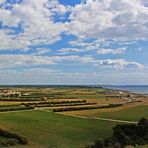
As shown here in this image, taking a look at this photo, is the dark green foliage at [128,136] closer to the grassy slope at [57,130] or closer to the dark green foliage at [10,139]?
the grassy slope at [57,130]

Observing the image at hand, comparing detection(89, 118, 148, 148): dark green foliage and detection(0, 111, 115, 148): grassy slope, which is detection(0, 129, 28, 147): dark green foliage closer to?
detection(0, 111, 115, 148): grassy slope

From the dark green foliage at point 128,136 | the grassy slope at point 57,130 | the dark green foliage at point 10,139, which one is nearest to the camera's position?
the dark green foliage at point 128,136

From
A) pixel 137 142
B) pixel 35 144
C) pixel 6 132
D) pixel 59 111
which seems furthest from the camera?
pixel 59 111

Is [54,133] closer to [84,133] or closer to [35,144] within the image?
[84,133]

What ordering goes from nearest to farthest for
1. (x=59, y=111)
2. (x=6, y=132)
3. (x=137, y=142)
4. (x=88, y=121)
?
(x=137, y=142), (x=6, y=132), (x=88, y=121), (x=59, y=111)

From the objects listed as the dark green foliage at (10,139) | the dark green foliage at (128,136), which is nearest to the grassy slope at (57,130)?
the dark green foliage at (10,139)

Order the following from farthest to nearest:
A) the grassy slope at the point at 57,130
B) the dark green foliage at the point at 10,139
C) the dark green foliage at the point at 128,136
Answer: the grassy slope at the point at 57,130, the dark green foliage at the point at 10,139, the dark green foliage at the point at 128,136

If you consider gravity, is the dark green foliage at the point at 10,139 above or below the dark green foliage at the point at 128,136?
below

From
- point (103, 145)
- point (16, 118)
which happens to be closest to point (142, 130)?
point (103, 145)

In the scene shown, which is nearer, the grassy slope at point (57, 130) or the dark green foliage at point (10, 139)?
the dark green foliage at point (10, 139)
